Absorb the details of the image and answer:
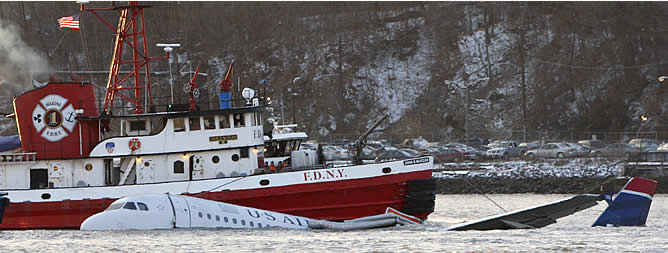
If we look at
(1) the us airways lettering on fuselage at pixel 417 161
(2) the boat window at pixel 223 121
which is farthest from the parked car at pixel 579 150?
(2) the boat window at pixel 223 121

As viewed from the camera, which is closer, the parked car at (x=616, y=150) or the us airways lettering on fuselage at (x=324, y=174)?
the us airways lettering on fuselage at (x=324, y=174)

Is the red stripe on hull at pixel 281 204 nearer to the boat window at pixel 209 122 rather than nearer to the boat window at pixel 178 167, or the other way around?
the boat window at pixel 178 167

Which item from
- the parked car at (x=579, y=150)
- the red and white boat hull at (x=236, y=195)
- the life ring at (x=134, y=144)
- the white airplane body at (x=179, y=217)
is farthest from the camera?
the parked car at (x=579, y=150)

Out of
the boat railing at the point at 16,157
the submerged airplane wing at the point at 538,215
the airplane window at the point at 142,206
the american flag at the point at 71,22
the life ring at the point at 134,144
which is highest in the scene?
the american flag at the point at 71,22

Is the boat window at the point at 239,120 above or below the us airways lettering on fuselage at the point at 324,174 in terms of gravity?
above

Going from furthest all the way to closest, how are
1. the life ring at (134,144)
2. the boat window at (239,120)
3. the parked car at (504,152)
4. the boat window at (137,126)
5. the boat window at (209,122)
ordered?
the parked car at (504,152) < the boat window at (137,126) < the boat window at (239,120) < the boat window at (209,122) < the life ring at (134,144)

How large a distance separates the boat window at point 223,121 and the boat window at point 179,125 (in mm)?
1216

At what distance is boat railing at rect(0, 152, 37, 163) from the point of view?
94.3 ft

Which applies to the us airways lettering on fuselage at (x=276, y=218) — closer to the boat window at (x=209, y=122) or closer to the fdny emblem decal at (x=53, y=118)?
the boat window at (x=209, y=122)

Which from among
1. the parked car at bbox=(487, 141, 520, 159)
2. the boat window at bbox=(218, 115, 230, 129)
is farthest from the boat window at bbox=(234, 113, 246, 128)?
the parked car at bbox=(487, 141, 520, 159)

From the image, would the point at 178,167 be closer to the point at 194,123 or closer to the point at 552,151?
the point at 194,123

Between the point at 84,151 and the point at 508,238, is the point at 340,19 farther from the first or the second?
the point at 508,238

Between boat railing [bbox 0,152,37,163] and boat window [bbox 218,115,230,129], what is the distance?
626 centimetres

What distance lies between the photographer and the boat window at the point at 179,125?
28987 millimetres
